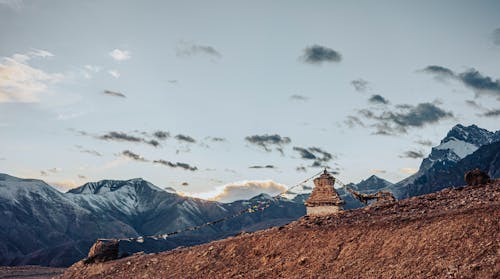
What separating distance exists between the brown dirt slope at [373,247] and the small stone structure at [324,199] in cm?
998

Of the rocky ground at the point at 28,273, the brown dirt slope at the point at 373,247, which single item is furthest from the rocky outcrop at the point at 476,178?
the rocky ground at the point at 28,273

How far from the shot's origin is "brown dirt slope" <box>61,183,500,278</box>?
1600 centimetres

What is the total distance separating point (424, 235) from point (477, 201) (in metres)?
3.96

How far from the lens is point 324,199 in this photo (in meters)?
35.6

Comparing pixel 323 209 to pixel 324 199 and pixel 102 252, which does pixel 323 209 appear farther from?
pixel 102 252

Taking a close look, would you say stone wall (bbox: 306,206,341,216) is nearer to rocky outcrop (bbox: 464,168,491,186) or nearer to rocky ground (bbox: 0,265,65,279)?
rocky outcrop (bbox: 464,168,491,186)

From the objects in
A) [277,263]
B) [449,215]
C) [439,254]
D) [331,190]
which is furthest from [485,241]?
[331,190]

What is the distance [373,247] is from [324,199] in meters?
17.0

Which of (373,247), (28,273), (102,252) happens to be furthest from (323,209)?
(28,273)

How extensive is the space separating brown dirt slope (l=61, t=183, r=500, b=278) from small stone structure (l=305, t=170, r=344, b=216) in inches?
393

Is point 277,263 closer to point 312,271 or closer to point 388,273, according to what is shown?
point 312,271

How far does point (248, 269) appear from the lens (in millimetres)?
21312

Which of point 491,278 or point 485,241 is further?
point 485,241

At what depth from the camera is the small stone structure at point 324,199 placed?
116 feet
